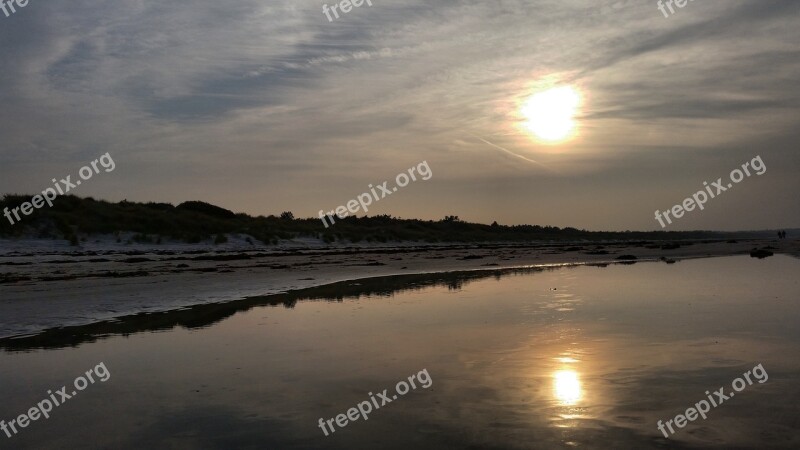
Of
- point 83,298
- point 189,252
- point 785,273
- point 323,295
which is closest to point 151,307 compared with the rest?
point 83,298

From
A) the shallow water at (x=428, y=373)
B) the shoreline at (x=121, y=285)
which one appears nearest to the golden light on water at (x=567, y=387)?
the shallow water at (x=428, y=373)

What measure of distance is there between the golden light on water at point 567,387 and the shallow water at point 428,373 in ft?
0.15

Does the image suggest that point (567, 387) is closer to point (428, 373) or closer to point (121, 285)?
point (428, 373)

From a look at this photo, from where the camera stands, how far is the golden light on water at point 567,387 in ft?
26.4

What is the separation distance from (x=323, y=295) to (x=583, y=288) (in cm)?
1043

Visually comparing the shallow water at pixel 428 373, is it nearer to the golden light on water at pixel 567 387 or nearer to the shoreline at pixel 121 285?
the golden light on water at pixel 567 387

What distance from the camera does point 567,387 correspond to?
28.5 feet

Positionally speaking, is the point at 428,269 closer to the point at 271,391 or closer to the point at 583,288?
the point at 583,288

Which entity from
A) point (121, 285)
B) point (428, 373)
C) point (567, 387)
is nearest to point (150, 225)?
point (121, 285)

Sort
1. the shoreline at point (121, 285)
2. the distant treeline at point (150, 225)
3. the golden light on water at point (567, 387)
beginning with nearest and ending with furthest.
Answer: the golden light on water at point (567, 387) → the shoreline at point (121, 285) → the distant treeline at point (150, 225)

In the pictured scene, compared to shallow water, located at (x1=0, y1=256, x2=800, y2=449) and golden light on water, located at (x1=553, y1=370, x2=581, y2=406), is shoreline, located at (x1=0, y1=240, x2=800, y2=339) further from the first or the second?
golden light on water, located at (x1=553, y1=370, x2=581, y2=406)

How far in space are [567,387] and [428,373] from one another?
2329 millimetres

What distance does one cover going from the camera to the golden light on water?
26.4 ft

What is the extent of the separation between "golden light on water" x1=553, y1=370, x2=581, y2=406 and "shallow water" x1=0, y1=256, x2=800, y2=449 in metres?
0.05
